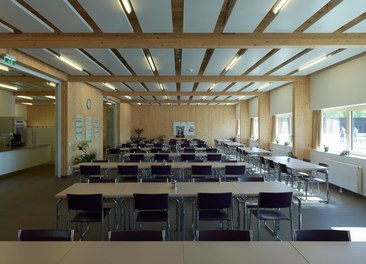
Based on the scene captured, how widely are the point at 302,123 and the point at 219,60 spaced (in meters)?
4.02

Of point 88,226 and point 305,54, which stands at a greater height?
point 305,54

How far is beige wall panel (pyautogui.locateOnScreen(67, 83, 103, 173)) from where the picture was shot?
30.5 feet

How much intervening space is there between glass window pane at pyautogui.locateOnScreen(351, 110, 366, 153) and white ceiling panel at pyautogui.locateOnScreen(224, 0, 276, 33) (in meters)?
4.27

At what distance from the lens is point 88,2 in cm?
397

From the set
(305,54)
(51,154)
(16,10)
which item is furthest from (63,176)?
(305,54)

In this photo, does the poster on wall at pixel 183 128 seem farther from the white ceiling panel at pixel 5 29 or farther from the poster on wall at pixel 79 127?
the white ceiling panel at pixel 5 29

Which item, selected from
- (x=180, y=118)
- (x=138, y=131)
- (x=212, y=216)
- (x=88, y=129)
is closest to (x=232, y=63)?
(x=212, y=216)

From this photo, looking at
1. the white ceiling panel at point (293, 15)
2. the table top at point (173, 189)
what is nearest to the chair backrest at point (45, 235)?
the table top at point (173, 189)

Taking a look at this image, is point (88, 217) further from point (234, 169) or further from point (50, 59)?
point (50, 59)

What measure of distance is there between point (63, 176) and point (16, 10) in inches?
240

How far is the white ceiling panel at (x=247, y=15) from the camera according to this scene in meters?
4.02

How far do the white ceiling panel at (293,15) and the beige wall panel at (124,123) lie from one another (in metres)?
13.1

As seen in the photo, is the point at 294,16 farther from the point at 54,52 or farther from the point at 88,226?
the point at 54,52

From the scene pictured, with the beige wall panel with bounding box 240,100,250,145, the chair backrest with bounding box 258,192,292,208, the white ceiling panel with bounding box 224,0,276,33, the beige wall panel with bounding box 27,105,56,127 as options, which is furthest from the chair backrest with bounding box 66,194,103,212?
the beige wall panel with bounding box 27,105,56,127
